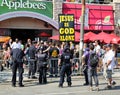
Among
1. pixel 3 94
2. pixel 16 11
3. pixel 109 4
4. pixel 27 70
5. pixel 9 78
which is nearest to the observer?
pixel 3 94

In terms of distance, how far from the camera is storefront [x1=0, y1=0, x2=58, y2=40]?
28781 mm

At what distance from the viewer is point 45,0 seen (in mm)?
30547

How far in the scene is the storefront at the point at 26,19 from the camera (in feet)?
94.4

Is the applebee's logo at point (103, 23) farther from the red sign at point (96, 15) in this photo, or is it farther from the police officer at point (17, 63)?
the police officer at point (17, 63)

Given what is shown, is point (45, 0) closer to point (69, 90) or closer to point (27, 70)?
point (27, 70)

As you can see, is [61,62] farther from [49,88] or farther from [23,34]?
[23,34]

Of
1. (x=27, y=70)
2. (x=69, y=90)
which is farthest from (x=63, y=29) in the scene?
(x=69, y=90)

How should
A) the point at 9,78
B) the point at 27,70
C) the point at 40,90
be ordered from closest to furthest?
the point at 40,90 < the point at 9,78 < the point at 27,70

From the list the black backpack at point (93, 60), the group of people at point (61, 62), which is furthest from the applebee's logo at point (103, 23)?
the black backpack at point (93, 60)

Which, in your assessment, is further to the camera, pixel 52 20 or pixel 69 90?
pixel 52 20

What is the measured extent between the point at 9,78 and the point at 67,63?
3526 millimetres

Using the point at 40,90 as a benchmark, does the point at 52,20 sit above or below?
above

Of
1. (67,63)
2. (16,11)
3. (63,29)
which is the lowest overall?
(67,63)

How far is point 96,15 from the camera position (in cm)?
3206
